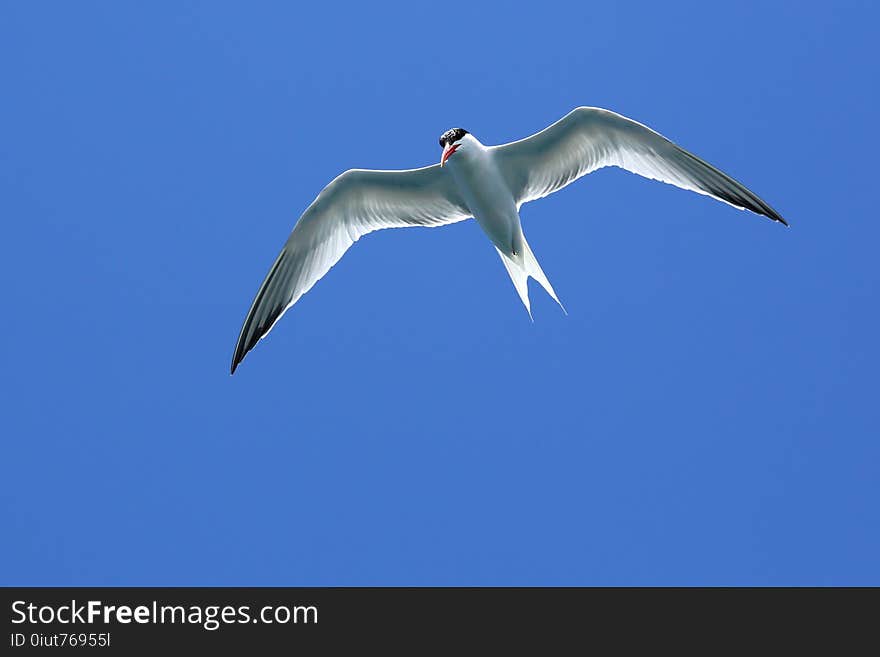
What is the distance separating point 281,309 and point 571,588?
163 inches

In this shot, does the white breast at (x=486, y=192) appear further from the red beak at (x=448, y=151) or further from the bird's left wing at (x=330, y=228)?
the bird's left wing at (x=330, y=228)

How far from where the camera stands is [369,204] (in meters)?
10.5

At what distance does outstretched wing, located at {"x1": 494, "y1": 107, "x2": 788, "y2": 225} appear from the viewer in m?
9.29

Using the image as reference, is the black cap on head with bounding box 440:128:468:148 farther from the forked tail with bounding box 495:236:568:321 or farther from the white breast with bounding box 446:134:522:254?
→ the forked tail with bounding box 495:236:568:321

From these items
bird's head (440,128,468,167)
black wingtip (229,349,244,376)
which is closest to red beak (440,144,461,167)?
bird's head (440,128,468,167)

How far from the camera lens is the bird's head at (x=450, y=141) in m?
9.54

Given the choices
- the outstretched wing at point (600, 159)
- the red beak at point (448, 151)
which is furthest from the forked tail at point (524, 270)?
the red beak at point (448, 151)

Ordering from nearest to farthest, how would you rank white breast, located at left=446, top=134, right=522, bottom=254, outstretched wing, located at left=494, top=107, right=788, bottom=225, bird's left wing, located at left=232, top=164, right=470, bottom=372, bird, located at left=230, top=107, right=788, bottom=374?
1. outstretched wing, located at left=494, top=107, right=788, bottom=225
2. bird, located at left=230, top=107, right=788, bottom=374
3. white breast, located at left=446, top=134, right=522, bottom=254
4. bird's left wing, located at left=232, top=164, right=470, bottom=372

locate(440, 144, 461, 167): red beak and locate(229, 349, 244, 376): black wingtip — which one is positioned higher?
locate(440, 144, 461, 167): red beak

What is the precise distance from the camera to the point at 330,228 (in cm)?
1059

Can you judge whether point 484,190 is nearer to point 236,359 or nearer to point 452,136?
point 452,136

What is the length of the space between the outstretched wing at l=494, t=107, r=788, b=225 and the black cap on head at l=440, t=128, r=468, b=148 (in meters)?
0.36
